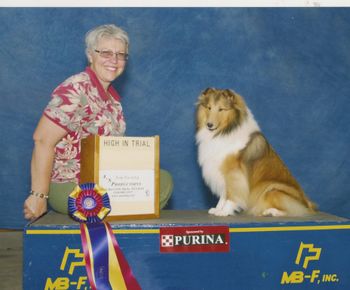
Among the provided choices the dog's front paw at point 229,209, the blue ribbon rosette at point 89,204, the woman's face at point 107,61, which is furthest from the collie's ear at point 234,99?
the blue ribbon rosette at point 89,204

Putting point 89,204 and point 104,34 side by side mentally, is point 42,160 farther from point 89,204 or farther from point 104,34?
point 104,34

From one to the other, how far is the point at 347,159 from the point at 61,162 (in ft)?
10.3

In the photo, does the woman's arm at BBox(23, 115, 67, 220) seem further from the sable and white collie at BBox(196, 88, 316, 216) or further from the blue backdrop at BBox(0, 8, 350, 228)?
the blue backdrop at BBox(0, 8, 350, 228)

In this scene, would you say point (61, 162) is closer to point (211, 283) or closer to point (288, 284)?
point (211, 283)

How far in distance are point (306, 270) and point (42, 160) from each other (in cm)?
141

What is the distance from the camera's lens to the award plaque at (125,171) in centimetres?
227

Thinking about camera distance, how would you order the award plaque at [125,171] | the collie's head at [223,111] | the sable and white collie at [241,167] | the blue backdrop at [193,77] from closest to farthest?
the award plaque at [125,171] → the sable and white collie at [241,167] → the collie's head at [223,111] → the blue backdrop at [193,77]

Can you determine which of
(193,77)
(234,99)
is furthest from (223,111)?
(193,77)

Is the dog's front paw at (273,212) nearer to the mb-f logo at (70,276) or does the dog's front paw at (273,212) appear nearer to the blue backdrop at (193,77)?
the mb-f logo at (70,276)

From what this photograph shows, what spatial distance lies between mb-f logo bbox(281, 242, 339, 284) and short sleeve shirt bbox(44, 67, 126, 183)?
3.95ft

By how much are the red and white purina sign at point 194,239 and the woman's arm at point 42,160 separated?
70cm

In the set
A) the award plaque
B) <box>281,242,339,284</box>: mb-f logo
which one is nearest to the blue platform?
<box>281,242,339,284</box>: mb-f logo

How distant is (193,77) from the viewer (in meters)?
4.52

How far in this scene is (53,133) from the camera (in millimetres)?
2461
